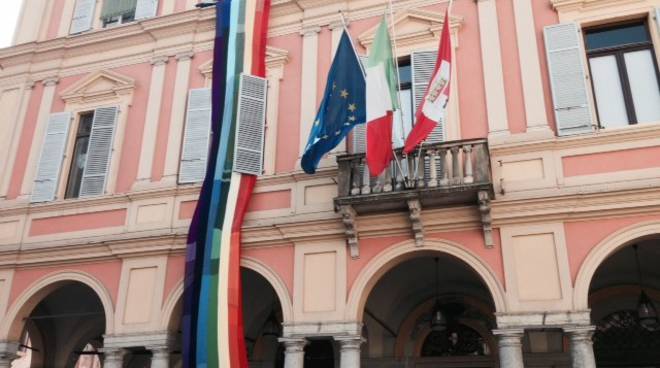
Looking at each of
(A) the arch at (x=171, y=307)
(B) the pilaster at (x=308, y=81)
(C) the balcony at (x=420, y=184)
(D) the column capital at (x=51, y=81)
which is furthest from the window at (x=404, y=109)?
(D) the column capital at (x=51, y=81)

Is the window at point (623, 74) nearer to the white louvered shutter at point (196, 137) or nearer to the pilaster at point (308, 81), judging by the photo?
the pilaster at point (308, 81)

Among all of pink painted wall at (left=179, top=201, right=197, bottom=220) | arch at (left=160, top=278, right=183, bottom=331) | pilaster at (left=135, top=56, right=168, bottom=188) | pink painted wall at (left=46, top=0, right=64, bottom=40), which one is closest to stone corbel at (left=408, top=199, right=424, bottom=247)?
pink painted wall at (left=179, top=201, right=197, bottom=220)

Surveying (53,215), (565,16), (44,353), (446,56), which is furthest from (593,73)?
(44,353)

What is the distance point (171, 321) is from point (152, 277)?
872 mm

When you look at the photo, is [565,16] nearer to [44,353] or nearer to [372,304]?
[372,304]

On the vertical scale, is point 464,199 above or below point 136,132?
below

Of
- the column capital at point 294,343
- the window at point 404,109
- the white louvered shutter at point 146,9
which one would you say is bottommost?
the column capital at point 294,343

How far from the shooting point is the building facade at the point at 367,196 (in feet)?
29.2

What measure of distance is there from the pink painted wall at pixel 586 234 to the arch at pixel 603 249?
51 millimetres

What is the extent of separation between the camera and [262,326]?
12.3 meters

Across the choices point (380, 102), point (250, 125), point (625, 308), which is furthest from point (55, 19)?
point (625, 308)

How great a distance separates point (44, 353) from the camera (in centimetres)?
1330

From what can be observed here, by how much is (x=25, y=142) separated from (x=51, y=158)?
3.21 ft

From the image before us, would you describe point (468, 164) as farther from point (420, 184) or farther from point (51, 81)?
point (51, 81)
